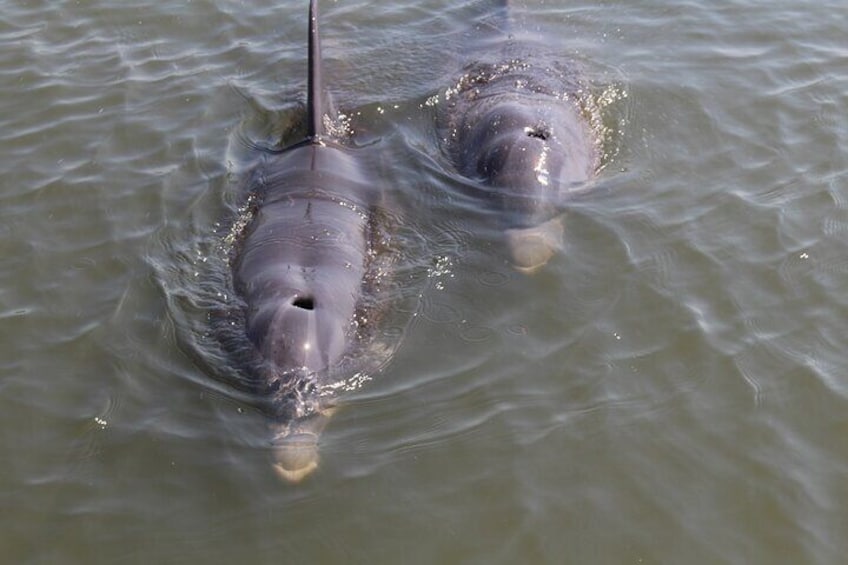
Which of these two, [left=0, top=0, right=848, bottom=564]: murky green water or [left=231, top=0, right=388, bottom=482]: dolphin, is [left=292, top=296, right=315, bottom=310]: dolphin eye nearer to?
[left=231, top=0, right=388, bottom=482]: dolphin

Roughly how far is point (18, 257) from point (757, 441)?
7.02 meters

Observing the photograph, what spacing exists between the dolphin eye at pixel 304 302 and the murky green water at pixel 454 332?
2.66 feet

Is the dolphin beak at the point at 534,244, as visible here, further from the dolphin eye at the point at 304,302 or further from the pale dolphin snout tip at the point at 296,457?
the pale dolphin snout tip at the point at 296,457

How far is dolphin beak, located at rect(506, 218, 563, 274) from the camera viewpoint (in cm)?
923

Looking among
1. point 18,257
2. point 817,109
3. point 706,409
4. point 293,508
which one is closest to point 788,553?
point 706,409

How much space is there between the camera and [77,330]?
8.59 meters

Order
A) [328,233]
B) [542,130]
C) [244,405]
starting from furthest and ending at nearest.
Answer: [542,130], [328,233], [244,405]

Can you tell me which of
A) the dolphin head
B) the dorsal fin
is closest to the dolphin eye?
the dolphin head

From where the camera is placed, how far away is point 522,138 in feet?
34.4

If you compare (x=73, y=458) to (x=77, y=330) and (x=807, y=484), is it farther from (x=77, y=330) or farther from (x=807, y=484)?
(x=807, y=484)

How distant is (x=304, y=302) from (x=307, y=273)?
47 cm

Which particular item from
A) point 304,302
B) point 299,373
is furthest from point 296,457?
point 304,302

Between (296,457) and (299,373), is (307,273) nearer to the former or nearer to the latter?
(299,373)

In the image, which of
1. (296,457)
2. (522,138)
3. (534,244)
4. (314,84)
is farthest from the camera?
(522,138)
